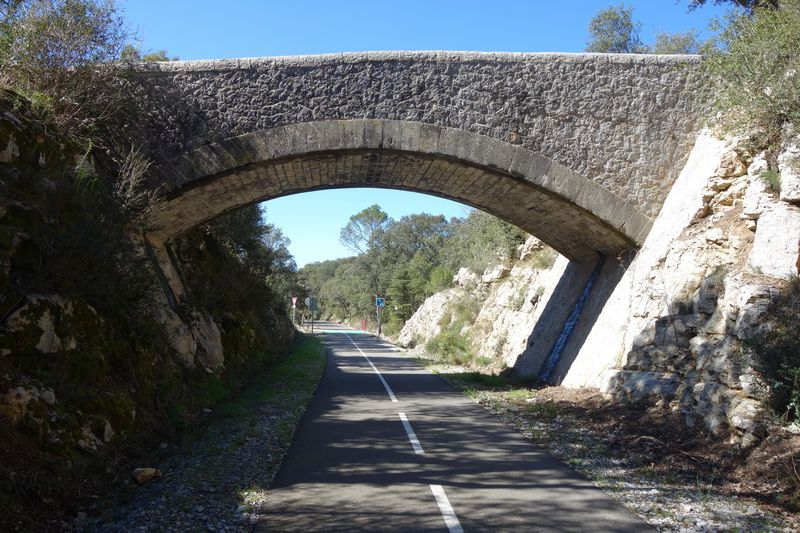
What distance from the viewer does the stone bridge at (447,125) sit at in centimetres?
1221

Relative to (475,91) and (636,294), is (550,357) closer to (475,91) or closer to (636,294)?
(636,294)

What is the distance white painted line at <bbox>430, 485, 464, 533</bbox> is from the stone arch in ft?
26.2

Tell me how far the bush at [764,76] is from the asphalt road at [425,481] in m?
6.46

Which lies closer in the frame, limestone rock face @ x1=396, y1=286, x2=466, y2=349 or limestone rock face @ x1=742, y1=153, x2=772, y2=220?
limestone rock face @ x1=742, y1=153, x2=772, y2=220

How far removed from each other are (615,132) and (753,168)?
3541mm

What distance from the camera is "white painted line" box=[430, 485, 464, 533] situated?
467cm

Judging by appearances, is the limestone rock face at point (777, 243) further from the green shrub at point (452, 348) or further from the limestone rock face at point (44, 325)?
the green shrub at point (452, 348)

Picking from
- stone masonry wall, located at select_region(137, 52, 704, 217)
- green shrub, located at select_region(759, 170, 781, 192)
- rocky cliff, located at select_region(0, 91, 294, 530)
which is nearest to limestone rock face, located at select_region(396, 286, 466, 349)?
stone masonry wall, located at select_region(137, 52, 704, 217)

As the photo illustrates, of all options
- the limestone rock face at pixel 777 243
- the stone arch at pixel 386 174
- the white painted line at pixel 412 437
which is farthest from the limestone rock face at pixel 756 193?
the white painted line at pixel 412 437

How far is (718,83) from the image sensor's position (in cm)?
1278

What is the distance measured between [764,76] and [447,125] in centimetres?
553

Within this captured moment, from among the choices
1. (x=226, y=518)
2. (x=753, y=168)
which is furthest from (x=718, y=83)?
(x=226, y=518)

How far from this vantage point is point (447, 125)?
12.5m

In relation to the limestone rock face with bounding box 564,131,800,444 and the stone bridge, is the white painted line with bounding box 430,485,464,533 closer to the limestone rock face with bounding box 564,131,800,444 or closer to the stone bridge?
the limestone rock face with bounding box 564,131,800,444
